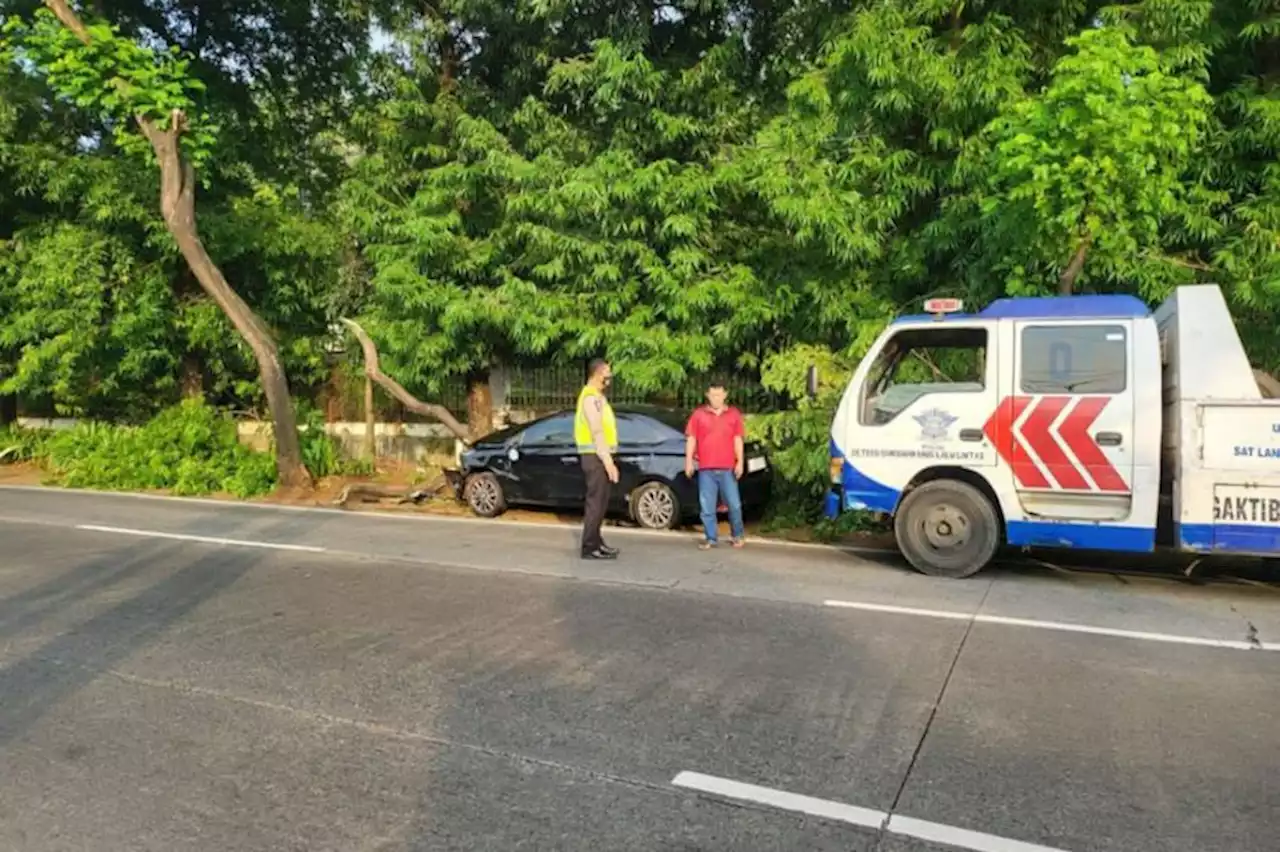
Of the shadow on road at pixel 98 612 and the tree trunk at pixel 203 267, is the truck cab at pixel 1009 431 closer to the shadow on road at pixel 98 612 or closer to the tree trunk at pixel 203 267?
the shadow on road at pixel 98 612

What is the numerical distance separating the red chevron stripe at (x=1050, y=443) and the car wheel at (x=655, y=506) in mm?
4468

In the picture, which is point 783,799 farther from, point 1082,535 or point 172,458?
point 172,458

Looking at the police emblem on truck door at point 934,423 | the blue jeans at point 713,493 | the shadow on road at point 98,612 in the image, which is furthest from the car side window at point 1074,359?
the shadow on road at point 98,612

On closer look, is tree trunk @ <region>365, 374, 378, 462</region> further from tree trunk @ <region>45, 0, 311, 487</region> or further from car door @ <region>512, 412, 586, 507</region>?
car door @ <region>512, 412, 586, 507</region>

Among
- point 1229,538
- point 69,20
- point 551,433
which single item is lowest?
point 1229,538

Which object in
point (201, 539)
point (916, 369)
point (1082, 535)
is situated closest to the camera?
point (1082, 535)

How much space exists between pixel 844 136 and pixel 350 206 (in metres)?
7.85

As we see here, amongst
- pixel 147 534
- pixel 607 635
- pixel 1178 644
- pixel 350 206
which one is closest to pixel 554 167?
pixel 350 206

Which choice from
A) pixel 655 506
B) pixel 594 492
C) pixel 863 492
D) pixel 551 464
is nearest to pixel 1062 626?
pixel 863 492

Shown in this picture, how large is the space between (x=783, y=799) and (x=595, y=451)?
5388mm

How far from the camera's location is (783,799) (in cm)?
395

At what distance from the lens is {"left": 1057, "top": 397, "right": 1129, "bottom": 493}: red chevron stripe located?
7562 mm

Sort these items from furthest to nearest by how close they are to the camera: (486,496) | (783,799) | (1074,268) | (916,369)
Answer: (486,496), (1074,268), (916,369), (783,799)

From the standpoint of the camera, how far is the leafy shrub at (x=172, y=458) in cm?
1584
